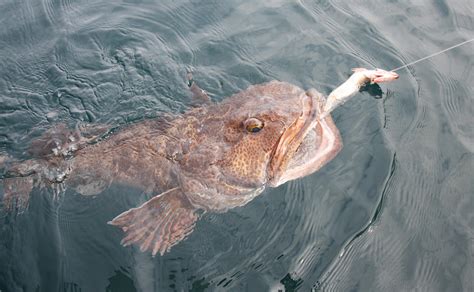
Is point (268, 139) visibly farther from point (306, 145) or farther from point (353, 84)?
point (353, 84)

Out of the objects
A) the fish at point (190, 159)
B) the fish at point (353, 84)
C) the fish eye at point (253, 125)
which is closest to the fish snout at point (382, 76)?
the fish at point (353, 84)

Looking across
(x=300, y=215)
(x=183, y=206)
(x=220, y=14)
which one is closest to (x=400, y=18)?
(x=220, y=14)

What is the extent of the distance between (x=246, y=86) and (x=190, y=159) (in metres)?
1.77

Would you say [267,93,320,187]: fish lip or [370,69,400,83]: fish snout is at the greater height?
[370,69,400,83]: fish snout

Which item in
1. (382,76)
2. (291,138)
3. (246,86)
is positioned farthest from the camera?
(246,86)

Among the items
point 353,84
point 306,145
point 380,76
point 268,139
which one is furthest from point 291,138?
point 380,76

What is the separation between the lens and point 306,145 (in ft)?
14.1

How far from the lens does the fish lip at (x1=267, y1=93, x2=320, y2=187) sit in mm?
3949

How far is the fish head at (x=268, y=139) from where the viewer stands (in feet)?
13.2

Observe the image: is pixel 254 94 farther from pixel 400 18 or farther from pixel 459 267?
pixel 400 18

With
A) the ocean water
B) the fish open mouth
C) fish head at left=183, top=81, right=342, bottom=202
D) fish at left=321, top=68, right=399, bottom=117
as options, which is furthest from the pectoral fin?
fish at left=321, top=68, right=399, bottom=117

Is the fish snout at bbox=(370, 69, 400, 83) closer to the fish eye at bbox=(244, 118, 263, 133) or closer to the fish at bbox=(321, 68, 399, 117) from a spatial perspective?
the fish at bbox=(321, 68, 399, 117)

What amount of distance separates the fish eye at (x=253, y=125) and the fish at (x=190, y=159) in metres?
0.01

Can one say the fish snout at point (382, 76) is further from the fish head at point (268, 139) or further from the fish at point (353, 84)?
the fish head at point (268, 139)
